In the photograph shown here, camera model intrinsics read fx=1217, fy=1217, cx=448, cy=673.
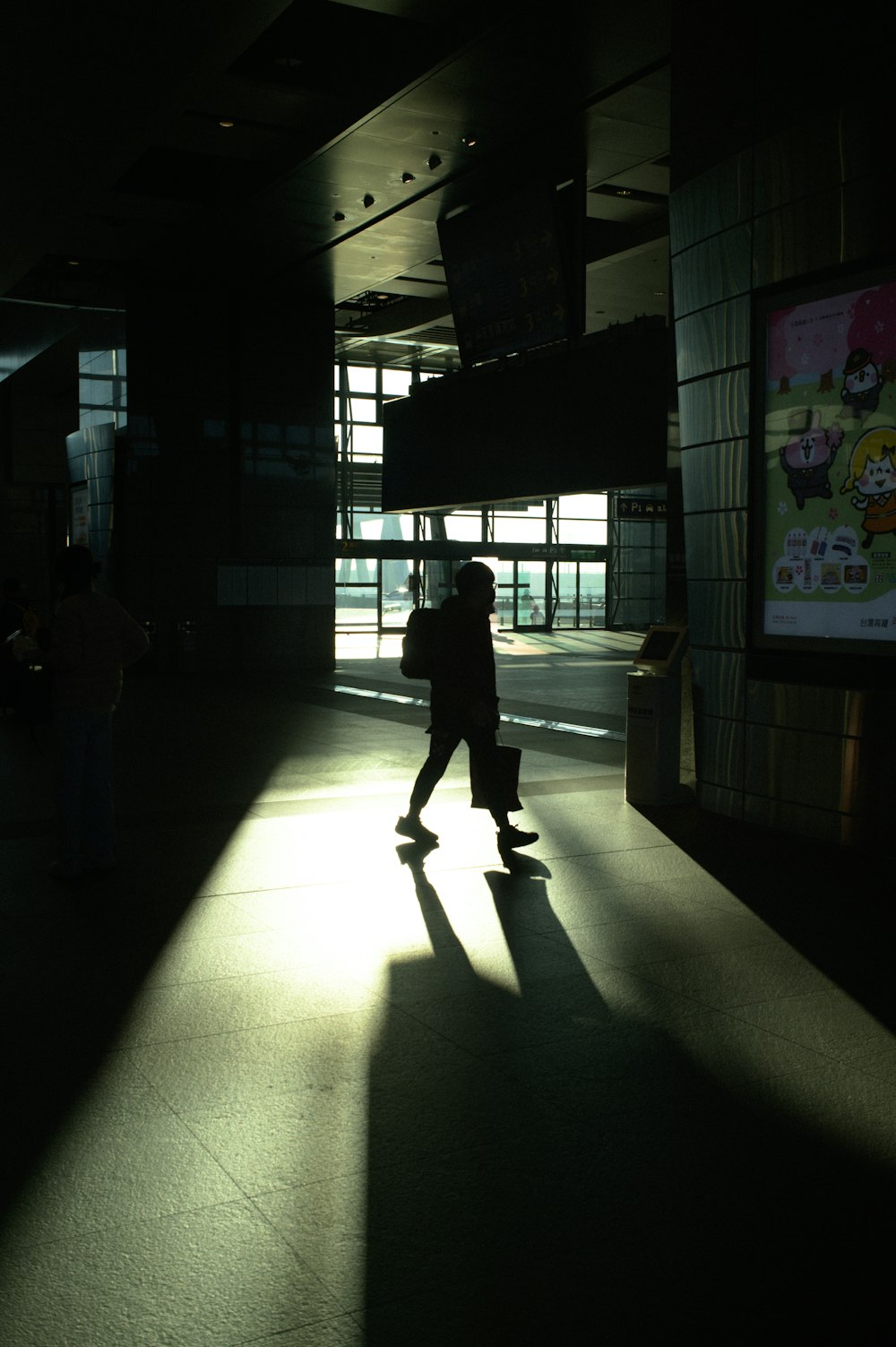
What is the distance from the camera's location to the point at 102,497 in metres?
20.8

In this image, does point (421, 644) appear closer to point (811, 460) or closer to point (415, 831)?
point (415, 831)

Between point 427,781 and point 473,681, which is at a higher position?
point 473,681

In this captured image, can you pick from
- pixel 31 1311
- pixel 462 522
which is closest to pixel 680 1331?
pixel 31 1311

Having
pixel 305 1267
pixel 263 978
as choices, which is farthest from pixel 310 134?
pixel 305 1267

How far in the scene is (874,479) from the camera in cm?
698

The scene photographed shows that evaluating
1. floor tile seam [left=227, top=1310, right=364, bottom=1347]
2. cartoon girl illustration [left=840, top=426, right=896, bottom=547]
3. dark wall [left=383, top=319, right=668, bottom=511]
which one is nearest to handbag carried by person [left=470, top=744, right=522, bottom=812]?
cartoon girl illustration [left=840, top=426, right=896, bottom=547]

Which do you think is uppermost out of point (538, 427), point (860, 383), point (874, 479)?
point (538, 427)

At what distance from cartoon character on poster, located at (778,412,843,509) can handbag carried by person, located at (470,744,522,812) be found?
244cm

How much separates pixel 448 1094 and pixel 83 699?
3.42 m

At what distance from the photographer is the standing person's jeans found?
20.9ft

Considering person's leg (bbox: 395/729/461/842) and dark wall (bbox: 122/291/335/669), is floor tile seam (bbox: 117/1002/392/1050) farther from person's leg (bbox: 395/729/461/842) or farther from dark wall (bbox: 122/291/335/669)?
dark wall (bbox: 122/291/335/669)

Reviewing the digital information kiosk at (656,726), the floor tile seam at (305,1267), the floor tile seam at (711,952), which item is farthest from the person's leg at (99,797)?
the digital information kiosk at (656,726)

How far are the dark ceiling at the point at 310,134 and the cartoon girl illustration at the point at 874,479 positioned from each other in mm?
5093

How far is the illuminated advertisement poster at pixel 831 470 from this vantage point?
693 centimetres
